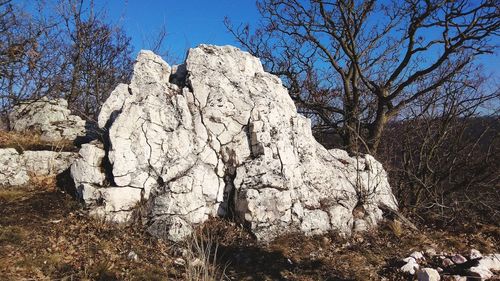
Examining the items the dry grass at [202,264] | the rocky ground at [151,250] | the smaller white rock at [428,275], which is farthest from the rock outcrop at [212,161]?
the smaller white rock at [428,275]

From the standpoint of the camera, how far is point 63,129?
7.69 metres

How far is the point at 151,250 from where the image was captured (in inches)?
190

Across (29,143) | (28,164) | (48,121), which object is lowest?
(28,164)

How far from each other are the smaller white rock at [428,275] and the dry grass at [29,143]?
5905 mm

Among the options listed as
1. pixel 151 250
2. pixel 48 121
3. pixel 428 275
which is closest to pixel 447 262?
pixel 428 275

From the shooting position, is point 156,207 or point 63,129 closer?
point 156,207

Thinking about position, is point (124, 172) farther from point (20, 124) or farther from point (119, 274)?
point (20, 124)

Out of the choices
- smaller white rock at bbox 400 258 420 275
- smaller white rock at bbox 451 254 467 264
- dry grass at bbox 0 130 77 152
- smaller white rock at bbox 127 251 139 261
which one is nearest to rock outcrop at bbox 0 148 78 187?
dry grass at bbox 0 130 77 152

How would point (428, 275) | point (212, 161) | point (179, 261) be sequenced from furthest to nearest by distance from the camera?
1. point (212, 161)
2. point (179, 261)
3. point (428, 275)

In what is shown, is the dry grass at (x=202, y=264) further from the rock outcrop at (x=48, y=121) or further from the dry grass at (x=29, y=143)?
the rock outcrop at (x=48, y=121)

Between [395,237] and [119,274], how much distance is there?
419cm

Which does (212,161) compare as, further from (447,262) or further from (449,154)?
(449,154)

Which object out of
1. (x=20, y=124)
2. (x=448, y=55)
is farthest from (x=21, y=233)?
(x=448, y=55)

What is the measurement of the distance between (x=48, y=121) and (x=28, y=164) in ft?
6.29
